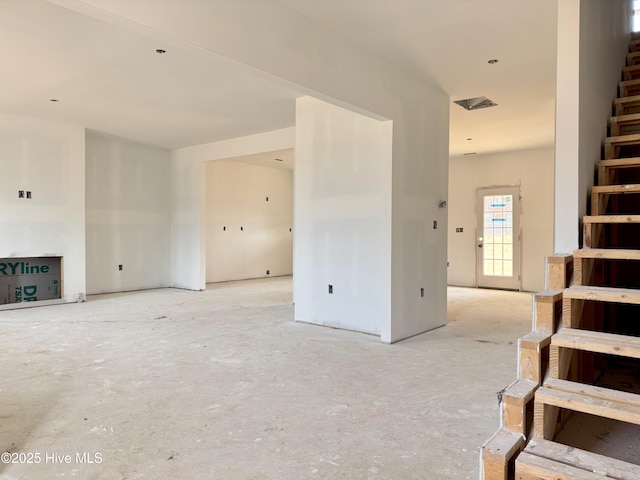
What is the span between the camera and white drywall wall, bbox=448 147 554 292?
8.29 metres

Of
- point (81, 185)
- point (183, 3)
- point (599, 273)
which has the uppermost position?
point (183, 3)

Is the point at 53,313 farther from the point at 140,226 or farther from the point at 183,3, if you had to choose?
the point at 183,3

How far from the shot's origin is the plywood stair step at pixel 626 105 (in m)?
3.55

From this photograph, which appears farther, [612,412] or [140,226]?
[140,226]

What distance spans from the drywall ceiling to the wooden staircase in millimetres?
1366

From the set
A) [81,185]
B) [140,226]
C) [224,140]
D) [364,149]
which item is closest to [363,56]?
[364,149]

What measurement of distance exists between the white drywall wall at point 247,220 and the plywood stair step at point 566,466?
832cm

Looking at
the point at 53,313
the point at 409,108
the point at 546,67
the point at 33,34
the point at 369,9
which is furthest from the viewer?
the point at 53,313

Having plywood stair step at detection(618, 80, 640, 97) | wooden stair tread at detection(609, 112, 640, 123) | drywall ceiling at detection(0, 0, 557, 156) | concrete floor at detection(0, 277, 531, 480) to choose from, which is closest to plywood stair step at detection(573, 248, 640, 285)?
concrete floor at detection(0, 277, 531, 480)

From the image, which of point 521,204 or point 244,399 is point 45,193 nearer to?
point 244,399

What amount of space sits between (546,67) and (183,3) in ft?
12.2

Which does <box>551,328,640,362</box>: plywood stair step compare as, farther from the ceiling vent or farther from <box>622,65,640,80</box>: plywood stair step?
the ceiling vent

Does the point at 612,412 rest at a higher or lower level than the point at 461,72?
lower

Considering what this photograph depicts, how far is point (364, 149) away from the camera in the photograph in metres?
4.90
